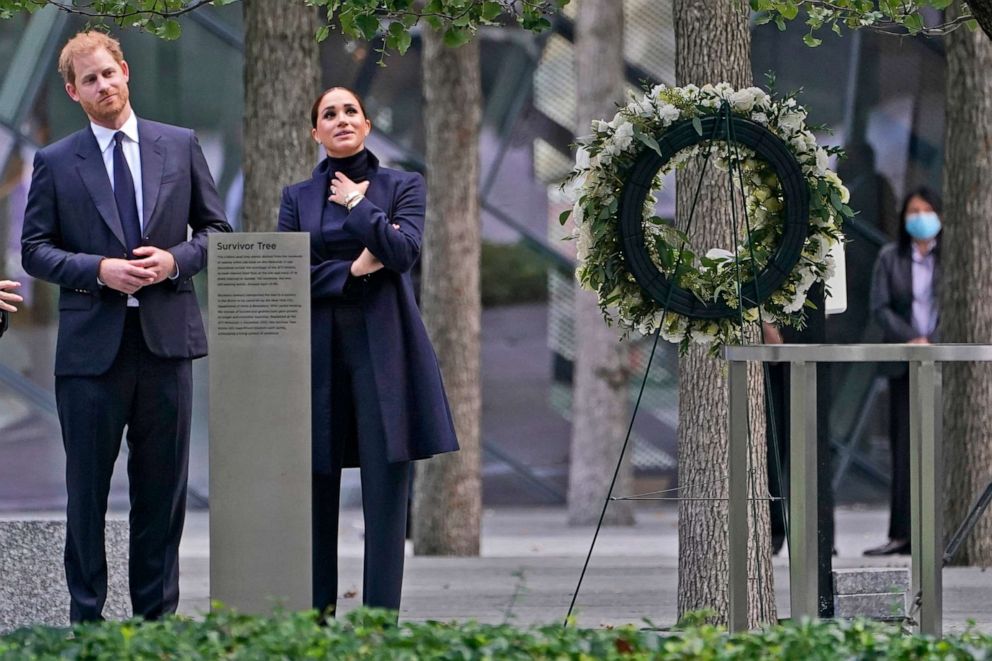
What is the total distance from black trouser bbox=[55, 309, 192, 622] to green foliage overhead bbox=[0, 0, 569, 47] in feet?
5.17

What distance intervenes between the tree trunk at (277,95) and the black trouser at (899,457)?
4.08 meters

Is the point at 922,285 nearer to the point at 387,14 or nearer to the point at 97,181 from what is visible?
the point at 387,14

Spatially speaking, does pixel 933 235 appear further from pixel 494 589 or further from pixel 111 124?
pixel 111 124

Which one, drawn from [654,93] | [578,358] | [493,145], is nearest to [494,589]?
[654,93]

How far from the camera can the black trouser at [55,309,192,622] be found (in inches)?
236

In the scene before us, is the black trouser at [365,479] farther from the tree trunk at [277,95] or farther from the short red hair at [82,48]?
the tree trunk at [277,95]

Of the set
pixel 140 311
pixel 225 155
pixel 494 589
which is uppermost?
pixel 225 155

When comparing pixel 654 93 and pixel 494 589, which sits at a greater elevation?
pixel 654 93

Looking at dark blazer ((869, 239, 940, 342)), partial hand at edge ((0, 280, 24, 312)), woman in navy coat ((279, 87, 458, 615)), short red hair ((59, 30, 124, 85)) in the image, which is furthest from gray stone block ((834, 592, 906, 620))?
dark blazer ((869, 239, 940, 342))

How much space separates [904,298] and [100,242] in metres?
6.41

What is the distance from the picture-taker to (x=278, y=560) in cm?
559

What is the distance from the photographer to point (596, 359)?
1354cm

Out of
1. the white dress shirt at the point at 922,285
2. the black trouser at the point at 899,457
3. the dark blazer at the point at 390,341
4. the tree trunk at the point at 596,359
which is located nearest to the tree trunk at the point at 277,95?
the dark blazer at the point at 390,341

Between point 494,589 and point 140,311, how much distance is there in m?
3.38
